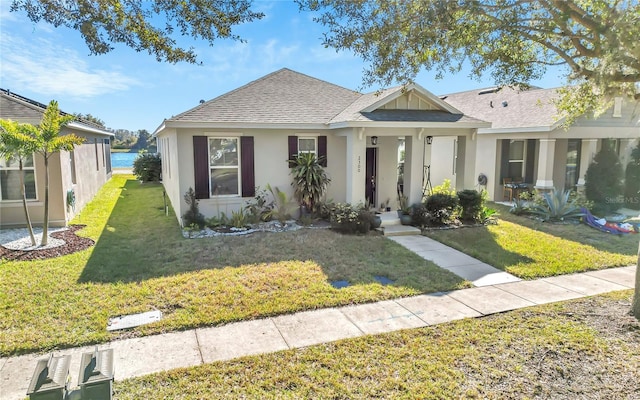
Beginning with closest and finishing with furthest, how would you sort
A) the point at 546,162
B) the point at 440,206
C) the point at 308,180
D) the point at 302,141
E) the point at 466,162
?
the point at 308,180 → the point at 440,206 → the point at 302,141 → the point at 466,162 → the point at 546,162

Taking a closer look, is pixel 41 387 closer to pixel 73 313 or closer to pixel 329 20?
pixel 73 313

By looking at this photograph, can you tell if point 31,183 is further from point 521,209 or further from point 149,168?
point 521,209

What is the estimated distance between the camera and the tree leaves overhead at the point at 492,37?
18.2 feet

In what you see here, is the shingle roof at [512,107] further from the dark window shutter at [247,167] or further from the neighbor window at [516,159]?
the dark window shutter at [247,167]

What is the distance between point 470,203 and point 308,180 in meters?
4.97

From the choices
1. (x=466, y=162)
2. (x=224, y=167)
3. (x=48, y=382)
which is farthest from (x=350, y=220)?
(x=48, y=382)

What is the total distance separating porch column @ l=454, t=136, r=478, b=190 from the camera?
12.4 meters

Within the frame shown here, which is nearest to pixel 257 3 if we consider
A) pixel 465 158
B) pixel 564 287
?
pixel 564 287

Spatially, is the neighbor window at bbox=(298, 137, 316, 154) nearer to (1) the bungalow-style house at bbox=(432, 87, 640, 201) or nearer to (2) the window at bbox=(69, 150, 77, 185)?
(1) the bungalow-style house at bbox=(432, 87, 640, 201)

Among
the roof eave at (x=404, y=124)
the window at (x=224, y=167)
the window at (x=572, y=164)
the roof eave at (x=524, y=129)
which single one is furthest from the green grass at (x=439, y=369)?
the window at (x=572, y=164)

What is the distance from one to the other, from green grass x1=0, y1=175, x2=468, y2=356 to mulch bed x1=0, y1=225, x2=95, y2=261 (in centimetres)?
28

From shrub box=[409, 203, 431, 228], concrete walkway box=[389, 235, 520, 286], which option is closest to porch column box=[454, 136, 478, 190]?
shrub box=[409, 203, 431, 228]

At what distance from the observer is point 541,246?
9555mm

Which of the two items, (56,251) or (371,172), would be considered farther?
(371,172)
